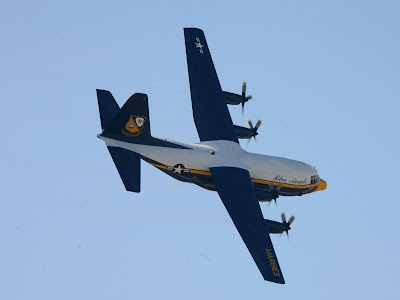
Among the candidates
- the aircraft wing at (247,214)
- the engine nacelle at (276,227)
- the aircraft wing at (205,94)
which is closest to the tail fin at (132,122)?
the aircraft wing at (205,94)

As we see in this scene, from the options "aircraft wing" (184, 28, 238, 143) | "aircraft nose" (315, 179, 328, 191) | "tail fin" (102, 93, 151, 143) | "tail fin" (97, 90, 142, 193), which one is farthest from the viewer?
"aircraft nose" (315, 179, 328, 191)

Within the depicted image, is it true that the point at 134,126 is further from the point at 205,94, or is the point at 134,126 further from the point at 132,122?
the point at 205,94

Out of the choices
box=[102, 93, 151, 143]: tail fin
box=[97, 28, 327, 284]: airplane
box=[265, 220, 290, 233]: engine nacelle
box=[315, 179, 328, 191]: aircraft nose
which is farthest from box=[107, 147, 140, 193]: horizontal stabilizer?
box=[315, 179, 328, 191]: aircraft nose

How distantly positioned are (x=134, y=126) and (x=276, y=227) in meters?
15.8

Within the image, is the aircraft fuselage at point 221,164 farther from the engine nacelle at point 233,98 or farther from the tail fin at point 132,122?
the engine nacelle at point 233,98

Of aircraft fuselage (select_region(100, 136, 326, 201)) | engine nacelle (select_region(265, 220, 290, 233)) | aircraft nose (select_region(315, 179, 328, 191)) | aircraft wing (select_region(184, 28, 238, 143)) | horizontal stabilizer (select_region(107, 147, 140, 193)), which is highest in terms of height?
aircraft wing (select_region(184, 28, 238, 143))

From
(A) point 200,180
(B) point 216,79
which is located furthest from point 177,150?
(B) point 216,79

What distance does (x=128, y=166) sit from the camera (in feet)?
295

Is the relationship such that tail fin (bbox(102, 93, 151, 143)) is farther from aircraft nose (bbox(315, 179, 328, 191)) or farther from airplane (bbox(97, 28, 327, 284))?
aircraft nose (bbox(315, 179, 328, 191))

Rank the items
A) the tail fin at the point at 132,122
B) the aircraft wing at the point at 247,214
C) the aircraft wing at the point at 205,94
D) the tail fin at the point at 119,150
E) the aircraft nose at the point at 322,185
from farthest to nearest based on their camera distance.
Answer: the aircraft nose at the point at 322,185, the aircraft wing at the point at 205,94, the tail fin at the point at 132,122, the tail fin at the point at 119,150, the aircraft wing at the point at 247,214

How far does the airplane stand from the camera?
295ft

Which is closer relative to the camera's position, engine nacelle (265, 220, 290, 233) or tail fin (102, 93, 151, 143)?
tail fin (102, 93, 151, 143)

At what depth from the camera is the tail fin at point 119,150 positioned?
88.4 metres

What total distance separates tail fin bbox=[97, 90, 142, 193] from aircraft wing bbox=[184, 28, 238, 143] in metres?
8.44
